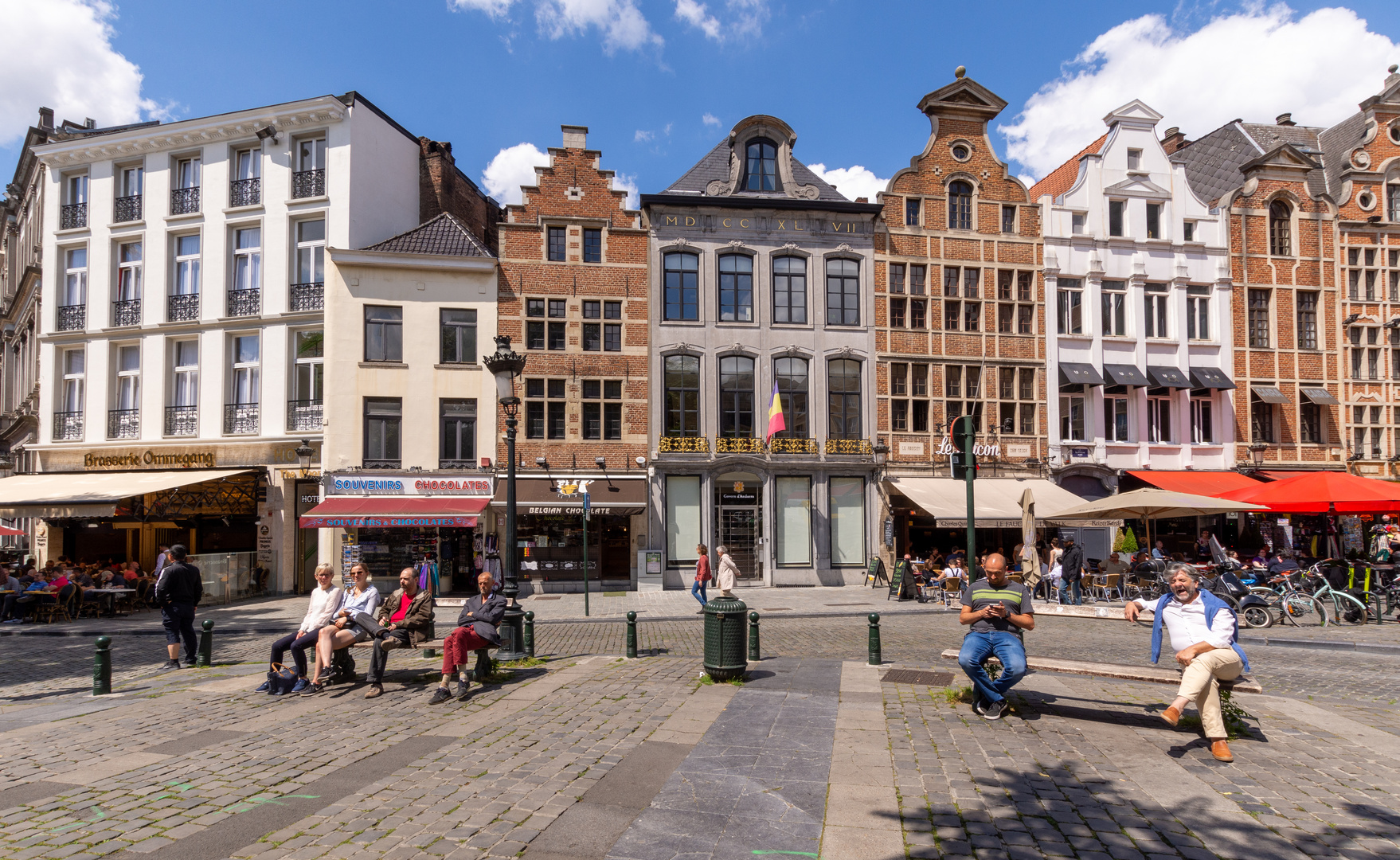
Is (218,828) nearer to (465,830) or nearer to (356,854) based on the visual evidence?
(356,854)

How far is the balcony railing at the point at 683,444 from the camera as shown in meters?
23.2

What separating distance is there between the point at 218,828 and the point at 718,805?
297 cm

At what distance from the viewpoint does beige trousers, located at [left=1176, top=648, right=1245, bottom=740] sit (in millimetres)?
6020

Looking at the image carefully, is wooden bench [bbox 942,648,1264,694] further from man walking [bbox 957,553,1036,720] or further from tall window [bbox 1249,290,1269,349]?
tall window [bbox 1249,290,1269,349]

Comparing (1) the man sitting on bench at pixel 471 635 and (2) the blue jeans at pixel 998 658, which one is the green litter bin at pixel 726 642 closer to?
(1) the man sitting on bench at pixel 471 635

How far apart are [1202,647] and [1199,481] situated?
21.0m

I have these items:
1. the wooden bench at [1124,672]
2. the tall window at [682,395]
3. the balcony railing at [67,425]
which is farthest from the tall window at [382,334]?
the wooden bench at [1124,672]

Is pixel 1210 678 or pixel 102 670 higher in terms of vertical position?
pixel 1210 678

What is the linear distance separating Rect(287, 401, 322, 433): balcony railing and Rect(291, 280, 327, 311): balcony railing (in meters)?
2.68

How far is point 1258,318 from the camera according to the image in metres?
26.2

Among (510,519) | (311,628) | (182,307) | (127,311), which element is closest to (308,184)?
(182,307)

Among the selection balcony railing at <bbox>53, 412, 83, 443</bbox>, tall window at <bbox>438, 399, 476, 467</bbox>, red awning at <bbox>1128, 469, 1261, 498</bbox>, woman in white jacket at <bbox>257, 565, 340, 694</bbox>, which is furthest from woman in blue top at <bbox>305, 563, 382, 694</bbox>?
red awning at <bbox>1128, 469, 1261, 498</bbox>

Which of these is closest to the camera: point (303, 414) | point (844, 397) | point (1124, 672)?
point (1124, 672)

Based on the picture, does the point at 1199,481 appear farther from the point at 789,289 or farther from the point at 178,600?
the point at 178,600
